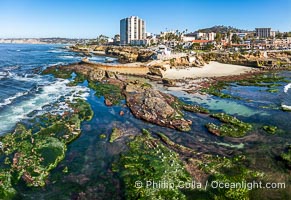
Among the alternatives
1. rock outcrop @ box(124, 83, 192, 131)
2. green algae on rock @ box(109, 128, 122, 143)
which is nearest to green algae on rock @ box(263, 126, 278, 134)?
rock outcrop @ box(124, 83, 192, 131)

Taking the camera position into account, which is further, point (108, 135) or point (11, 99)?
point (11, 99)

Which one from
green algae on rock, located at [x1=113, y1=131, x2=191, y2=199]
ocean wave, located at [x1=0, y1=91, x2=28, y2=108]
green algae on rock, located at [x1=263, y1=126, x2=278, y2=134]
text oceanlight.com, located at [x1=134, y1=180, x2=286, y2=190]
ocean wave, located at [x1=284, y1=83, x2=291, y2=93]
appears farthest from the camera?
ocean wave, located at [x1=284, y1=83, x2=291, y2=93]

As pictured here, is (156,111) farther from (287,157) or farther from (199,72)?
(199,72)

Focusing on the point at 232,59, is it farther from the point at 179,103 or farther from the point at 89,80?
the point at 179,103

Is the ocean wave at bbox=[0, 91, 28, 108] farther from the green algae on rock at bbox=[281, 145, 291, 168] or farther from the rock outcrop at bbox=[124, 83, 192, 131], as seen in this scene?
the green algae on rock at bbox=[281, 145, 291, 168]

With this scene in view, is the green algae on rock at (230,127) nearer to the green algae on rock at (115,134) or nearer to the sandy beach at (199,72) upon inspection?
the green algae on rock at (115,134)

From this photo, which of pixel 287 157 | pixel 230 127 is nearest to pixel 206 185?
pixel 287 157

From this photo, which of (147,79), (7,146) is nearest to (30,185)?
(7,146)
